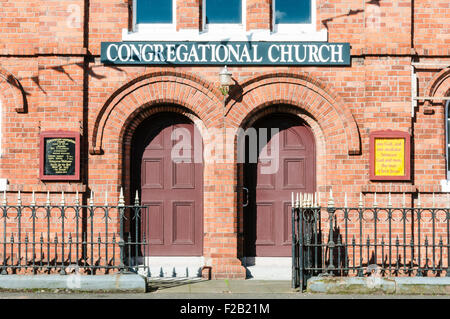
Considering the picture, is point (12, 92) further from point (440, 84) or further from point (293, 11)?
point (440, 84)

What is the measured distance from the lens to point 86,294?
8.12 meters

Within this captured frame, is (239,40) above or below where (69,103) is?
above

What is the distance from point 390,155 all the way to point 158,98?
397 cm

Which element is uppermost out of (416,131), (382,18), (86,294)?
(382,18)

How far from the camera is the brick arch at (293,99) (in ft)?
31.9

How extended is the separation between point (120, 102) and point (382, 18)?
4613 mm

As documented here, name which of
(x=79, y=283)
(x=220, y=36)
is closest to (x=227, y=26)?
(x=220, y=36)

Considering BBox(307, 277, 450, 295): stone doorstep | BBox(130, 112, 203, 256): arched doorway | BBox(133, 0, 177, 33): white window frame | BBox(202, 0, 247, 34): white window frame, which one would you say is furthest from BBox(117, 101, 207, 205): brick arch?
BBox(307, 277, 450, 295): stone doorstep

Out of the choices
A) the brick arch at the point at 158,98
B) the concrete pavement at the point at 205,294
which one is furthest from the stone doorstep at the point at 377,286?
the brick arch at the point at 158,98

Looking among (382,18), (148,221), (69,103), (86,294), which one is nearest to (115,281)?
(86,294)

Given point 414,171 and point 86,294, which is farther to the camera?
point 414,171

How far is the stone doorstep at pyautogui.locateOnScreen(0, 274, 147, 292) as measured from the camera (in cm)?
820

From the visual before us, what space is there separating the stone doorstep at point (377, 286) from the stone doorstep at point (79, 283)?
8.29 feet

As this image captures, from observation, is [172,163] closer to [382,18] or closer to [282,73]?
[282,73]
